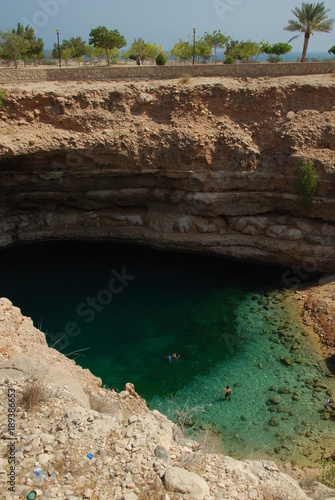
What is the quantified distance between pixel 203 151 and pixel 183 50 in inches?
1140

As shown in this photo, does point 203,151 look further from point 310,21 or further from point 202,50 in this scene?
point 202,50

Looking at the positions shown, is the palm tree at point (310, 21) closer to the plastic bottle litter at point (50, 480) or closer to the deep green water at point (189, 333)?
the deep green water at point (189, 333)

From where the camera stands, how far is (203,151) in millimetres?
25297

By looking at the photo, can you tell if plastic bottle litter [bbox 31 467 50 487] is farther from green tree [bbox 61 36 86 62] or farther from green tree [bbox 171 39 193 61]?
green tree [bbox 61 36 86 62]

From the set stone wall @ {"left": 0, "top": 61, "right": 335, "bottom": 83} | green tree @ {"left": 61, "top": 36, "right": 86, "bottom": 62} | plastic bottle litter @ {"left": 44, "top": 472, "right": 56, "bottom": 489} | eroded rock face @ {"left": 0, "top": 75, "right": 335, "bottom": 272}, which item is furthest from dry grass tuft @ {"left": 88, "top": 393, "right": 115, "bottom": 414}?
green tree @ {"left": 61, "top": 36, "right": 86, "bottom": 62}

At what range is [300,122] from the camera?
24.7 meters

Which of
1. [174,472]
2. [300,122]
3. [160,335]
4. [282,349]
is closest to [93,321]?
[160,335]

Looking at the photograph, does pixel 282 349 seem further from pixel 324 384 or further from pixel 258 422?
pixel 258 422

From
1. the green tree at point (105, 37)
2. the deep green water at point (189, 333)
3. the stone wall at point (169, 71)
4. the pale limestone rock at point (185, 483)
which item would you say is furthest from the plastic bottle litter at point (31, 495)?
the green tree at point (105, 37)

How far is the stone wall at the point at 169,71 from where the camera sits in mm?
26828

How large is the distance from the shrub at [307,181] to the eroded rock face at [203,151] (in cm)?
32

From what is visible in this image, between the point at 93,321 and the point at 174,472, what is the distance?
13.1 metres

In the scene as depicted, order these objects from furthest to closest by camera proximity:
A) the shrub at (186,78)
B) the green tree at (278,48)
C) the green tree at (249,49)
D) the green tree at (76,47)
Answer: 1. the green tree at (76,47)
2. the green tree at (249,49)
3. the green tree at (278,48)
4. the shrub at (186,78)

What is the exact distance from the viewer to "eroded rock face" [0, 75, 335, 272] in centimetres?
2464
